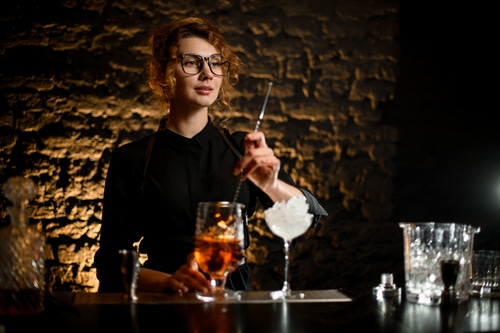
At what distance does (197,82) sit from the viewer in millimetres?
2363

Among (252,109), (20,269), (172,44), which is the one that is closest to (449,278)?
(20,269)

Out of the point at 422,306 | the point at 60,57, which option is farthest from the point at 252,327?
the point at 60,57

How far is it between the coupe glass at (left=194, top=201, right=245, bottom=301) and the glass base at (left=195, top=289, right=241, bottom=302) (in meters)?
0.08

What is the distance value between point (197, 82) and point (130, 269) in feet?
3.13

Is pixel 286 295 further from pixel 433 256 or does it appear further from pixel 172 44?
pixel 172 44

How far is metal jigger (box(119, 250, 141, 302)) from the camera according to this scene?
1604 millimetres

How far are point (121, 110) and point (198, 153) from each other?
1.41 meters

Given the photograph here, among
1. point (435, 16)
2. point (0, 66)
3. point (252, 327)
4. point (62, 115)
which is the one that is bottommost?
point (252, 327)

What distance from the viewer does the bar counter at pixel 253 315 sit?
1.34 meters

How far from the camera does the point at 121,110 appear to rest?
378cm

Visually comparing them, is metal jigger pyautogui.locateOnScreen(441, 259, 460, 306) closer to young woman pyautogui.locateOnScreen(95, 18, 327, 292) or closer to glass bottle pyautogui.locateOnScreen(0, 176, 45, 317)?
young woman pyautogui.locateOnScreen(95, 18, 327, 292)

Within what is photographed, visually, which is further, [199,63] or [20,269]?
[199,63]

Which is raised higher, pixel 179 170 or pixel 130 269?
pixel 179 170

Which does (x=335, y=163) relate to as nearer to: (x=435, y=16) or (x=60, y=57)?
(x=435, y=16)
